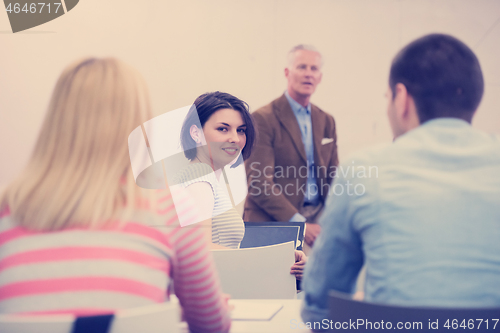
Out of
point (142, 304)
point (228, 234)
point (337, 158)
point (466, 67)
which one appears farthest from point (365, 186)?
point (337, 158)

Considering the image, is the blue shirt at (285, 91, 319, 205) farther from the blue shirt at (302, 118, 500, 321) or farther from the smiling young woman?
the blue shirt at (302, 118, 500, 321)

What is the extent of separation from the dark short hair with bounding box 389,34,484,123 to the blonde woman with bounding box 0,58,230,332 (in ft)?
1.96

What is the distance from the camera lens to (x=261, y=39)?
3.66m

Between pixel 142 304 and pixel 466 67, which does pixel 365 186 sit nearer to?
pixel 466 67

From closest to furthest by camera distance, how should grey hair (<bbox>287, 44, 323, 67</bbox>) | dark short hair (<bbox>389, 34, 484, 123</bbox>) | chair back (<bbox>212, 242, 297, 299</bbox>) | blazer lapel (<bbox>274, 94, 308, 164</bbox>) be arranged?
dark short hair (<bbox>389, 34, 484, 123</bbox>) → chair back (<bbox>212, 242, 297, 299</bbox>) → blazer lapel (<bbox>274, 94, 308, 164</bbox>) → grey hair (<bbox>287, 44, 323, 67</bbox>)

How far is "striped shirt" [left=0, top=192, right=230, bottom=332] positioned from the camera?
75 centimetres

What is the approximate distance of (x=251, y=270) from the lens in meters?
1.52

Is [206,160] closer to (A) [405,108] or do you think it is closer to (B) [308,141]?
(A) [405,108]

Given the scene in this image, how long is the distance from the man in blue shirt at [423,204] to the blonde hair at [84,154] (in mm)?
445

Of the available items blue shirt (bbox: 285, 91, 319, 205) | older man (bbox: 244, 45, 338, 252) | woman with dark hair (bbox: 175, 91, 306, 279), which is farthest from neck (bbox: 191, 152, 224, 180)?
blue shirt (bbox: 285, 91, 319, 205)

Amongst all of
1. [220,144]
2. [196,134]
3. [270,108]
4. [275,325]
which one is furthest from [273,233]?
[270,108]

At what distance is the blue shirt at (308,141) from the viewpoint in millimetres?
3207

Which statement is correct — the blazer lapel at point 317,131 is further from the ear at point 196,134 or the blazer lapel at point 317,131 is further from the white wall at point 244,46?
the ear at point 196,134

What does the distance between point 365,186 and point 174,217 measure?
0.40 metres
